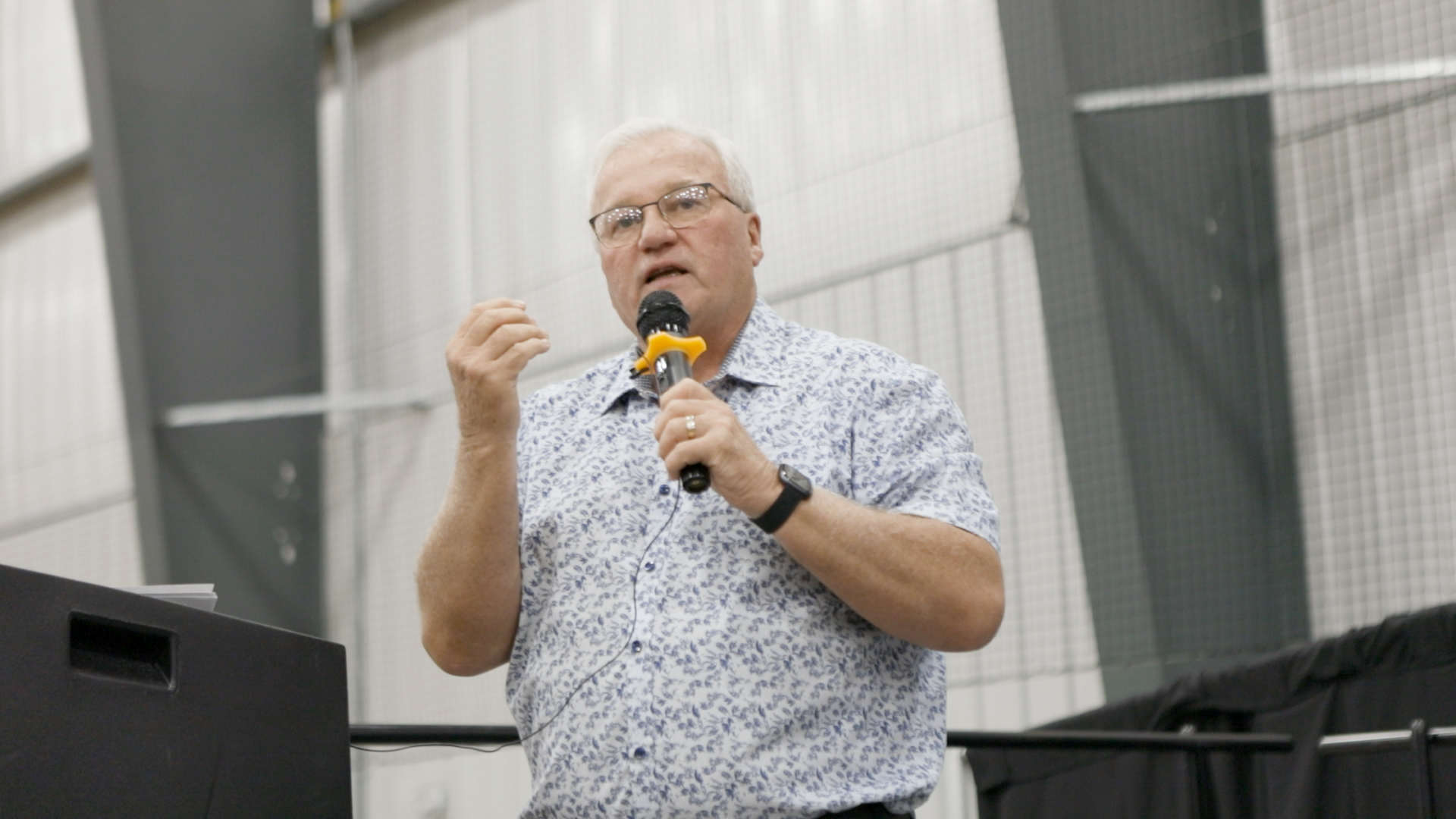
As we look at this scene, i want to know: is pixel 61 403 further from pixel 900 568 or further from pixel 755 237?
pixel 900 568

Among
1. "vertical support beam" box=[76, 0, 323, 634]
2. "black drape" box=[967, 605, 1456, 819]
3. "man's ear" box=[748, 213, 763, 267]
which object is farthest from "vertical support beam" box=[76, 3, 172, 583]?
"man's ear" box=[748, 213, 763, 267]

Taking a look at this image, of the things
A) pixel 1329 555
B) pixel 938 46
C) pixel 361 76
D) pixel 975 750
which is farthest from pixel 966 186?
pixel 361 76

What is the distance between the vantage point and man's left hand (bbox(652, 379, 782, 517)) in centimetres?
144

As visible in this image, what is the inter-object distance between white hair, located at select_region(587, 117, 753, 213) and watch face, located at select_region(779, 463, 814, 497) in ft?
1.82

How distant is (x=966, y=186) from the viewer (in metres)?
4.27

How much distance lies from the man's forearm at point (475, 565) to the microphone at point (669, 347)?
8.0 inches

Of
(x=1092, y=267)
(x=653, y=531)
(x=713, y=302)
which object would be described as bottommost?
(x=653, y=531)

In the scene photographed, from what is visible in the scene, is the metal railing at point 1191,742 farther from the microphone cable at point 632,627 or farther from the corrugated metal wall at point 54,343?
the corrugated metal wall at point 54,343

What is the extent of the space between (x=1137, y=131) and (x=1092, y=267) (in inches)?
14.2

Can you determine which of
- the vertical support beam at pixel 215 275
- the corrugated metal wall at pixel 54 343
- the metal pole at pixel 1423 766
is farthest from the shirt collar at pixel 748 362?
the corrugated metal wall at pixel 54 343

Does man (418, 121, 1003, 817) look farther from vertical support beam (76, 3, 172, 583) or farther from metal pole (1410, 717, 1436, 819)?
vertical support beam (76, 3, 172, 583)

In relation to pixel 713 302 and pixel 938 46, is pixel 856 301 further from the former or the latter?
pixel 713 302

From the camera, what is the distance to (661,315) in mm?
1747

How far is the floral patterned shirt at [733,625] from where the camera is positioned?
60.0 inches
